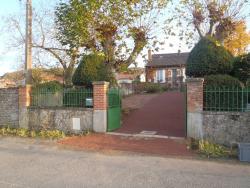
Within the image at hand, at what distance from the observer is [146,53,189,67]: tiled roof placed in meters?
49.0

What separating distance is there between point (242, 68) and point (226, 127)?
4.44 meters

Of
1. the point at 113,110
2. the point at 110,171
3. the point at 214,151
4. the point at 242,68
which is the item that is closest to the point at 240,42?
the point at 242,68

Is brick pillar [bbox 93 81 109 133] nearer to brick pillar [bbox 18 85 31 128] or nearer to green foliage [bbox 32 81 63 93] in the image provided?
green foliage [bbox 32 81 63 93]

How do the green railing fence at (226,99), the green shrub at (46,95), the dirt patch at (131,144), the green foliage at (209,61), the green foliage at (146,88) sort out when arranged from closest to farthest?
1. the dirt patch at (131,144)
2. the green railing fence at (226,99)
3. the green foliage at (209,61)
4. the green shrub at (46,95)
5. the green foliage at (146,88)

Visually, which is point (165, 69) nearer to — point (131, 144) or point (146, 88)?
point (146, 88)

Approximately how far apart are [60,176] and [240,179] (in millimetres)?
4162

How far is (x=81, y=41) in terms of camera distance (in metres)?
20.0

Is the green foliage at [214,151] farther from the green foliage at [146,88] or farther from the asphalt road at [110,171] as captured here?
the green foliage at [146,88]

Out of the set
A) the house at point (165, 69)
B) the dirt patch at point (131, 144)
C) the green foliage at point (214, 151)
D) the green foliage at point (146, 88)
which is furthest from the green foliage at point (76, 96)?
the house at point (165, 69)

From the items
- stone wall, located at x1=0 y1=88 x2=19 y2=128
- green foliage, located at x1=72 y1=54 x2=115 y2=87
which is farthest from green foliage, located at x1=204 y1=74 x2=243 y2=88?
stone wall, located at x1=0 y1=88 x2=19 y2=128

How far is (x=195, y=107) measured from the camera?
12.4 m

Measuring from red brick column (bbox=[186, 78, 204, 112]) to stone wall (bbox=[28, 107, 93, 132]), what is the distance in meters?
4.47

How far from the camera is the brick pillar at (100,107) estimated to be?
47.5ft

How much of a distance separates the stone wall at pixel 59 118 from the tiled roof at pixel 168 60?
34498 millimetres
